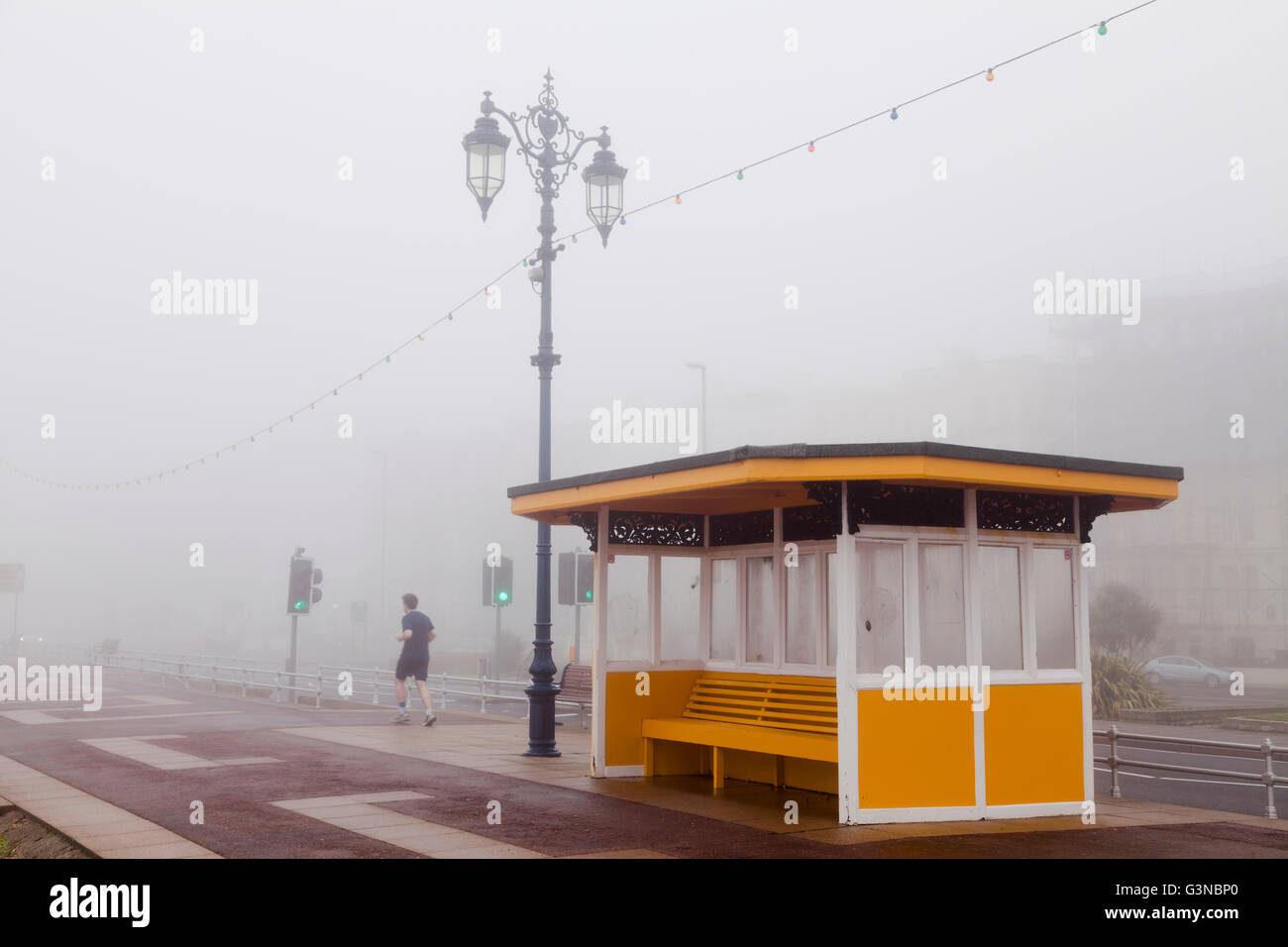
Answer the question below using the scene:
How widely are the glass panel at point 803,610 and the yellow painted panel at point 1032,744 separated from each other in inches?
79.9

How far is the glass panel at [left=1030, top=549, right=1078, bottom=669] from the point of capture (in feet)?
35.9

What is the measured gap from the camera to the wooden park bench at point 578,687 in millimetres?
19484

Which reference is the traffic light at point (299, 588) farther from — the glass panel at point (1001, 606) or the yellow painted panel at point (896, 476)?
the glass panel at point (1001, 606)

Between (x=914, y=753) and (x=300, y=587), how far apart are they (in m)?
18.7

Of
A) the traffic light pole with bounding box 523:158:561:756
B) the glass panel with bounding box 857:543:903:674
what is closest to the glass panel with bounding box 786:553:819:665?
the glass panel with bounding box 857:543:903:674

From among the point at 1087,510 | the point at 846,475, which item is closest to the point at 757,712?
the point at 846,475

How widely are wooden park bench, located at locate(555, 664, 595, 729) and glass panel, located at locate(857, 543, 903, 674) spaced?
31.0 ft

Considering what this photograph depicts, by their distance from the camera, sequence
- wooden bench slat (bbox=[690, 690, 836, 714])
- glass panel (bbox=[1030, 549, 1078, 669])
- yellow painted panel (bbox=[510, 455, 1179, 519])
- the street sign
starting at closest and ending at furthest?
yellow painted panel (bbox=[510, 455, 1179, 519]), glass panel (bbox=[1030, 549, 1078, 669]), wooden bench slat (bbox=[690, 690, 836, 714]), the street sign

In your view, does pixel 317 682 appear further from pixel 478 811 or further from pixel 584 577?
pixel 478 811

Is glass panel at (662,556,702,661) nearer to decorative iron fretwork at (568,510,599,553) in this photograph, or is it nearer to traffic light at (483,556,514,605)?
decorative iron fretwork at (568,510,599,553)

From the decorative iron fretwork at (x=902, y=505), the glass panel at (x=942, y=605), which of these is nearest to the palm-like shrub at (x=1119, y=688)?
the glass panel at (x=942, y=605)

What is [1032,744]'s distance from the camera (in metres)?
10.6
